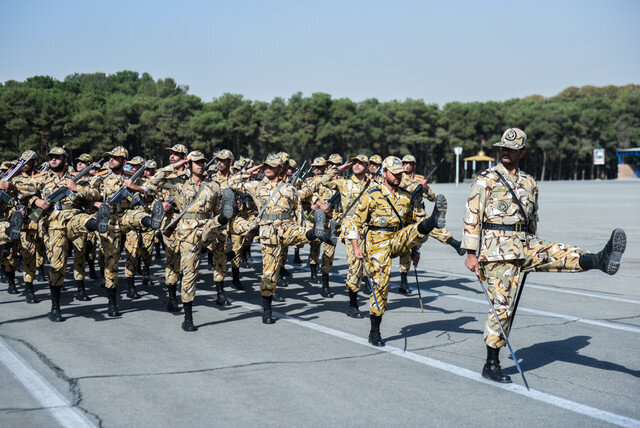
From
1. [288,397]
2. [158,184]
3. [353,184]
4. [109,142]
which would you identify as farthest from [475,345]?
[109,142]

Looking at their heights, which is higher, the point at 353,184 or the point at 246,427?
the point at 353,184

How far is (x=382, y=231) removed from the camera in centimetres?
720

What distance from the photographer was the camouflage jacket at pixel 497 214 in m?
5.78

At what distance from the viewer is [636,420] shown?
485 cm

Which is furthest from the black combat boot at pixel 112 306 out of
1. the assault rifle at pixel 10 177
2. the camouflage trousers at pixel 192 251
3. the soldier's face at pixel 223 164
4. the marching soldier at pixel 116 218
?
the soldier's face at pixel 223 164

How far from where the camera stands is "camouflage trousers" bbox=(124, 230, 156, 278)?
10.9 meters

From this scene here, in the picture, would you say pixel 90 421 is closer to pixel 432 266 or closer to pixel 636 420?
pixel 636 420

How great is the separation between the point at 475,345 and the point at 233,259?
5445 millimetres

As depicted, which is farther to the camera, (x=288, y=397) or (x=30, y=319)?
(x=30, y=319)

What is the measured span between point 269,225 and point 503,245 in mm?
4001

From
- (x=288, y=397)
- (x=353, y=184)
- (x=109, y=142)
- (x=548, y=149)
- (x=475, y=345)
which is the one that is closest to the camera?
(x=288, y=397)

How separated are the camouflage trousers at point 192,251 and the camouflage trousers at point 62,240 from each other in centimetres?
157

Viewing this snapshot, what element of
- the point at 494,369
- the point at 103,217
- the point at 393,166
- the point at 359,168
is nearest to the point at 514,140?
the point at 393,166

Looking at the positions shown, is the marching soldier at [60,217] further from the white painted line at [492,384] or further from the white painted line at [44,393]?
the white painted line at [492,384]
